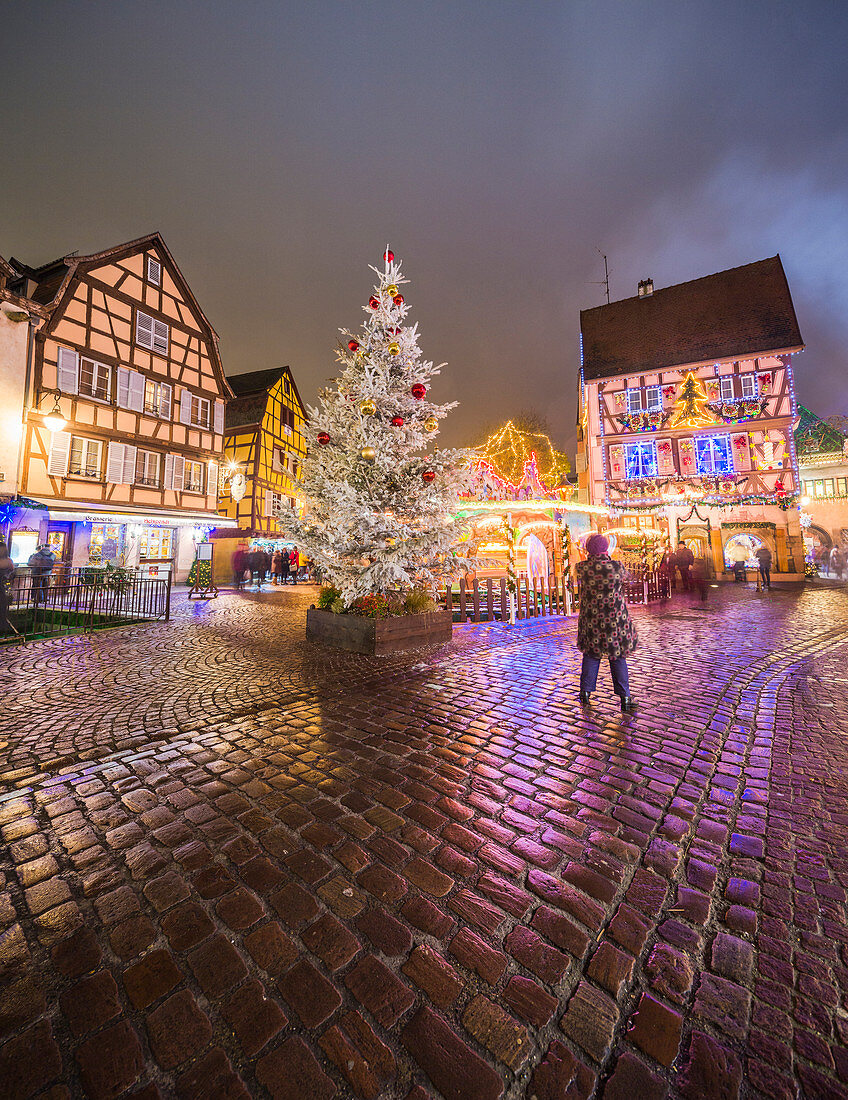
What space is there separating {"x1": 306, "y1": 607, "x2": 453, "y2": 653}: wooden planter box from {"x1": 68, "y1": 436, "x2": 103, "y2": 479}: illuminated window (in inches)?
575

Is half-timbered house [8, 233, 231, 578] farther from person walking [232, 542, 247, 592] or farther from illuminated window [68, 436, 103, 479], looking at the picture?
person walking [232, 542, 247, 592]

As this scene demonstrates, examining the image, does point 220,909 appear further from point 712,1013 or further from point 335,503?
point 335,503

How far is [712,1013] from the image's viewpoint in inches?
61.1

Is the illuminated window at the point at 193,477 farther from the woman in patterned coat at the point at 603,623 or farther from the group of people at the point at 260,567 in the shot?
the woman in patterned coat at the point at 603,623

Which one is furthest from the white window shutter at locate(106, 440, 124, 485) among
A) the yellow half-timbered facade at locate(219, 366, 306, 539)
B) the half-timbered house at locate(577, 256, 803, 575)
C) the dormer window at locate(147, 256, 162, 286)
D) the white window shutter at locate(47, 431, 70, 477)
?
the half-timbered house at locate(577, 256, 803, 575)

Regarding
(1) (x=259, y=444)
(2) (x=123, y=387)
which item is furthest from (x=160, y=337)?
(1) (x=259, y=444)

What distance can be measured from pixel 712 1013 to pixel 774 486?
87.3ft

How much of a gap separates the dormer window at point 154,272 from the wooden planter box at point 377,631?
1987cm

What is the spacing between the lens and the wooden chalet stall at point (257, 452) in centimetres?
2684

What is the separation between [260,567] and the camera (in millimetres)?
21031

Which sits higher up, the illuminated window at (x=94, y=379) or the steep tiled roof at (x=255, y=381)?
the steep tiled roof at (x=255, y=381)

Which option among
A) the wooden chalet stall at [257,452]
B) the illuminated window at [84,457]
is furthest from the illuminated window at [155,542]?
the wooden chalet stall at [257,452]

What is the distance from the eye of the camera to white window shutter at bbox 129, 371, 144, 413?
1870cm

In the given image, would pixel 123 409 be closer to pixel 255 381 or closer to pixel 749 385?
pixel 255 381
